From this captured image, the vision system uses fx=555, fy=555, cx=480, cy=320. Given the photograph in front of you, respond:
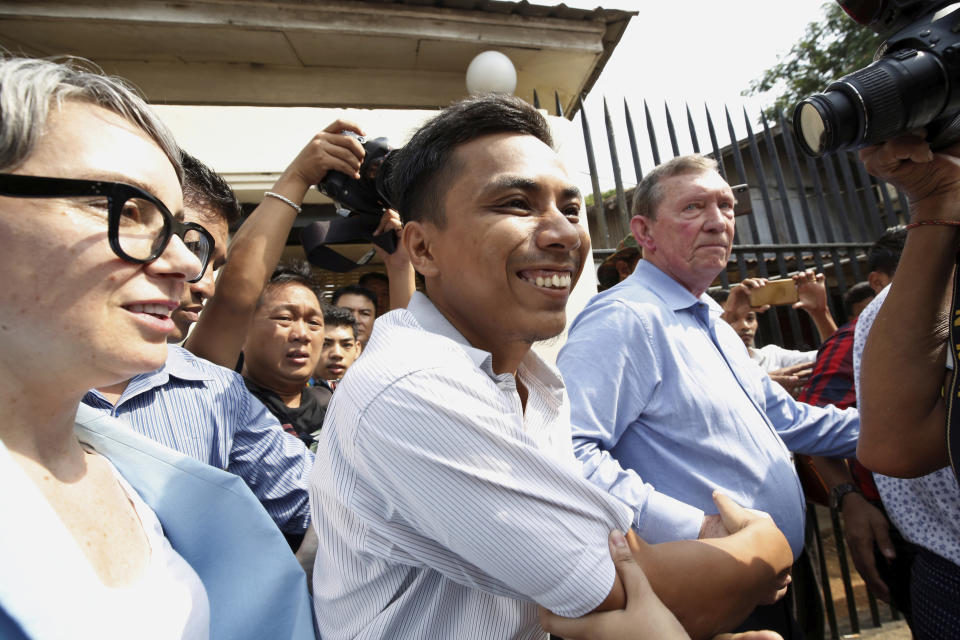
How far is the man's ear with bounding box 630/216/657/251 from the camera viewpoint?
2.38 m

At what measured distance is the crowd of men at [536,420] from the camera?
924 mm

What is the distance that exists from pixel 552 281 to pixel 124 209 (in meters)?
0.84

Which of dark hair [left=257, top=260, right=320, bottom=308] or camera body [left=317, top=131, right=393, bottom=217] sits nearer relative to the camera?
camera body [left=317, top=131, right=393, bottom=217]

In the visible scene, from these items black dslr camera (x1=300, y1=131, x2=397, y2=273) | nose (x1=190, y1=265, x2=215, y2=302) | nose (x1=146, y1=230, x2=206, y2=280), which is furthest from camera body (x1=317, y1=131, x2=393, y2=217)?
nose (x1=146, y1=230, x2=206, y2=280)

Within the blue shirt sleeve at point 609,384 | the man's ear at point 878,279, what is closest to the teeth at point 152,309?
the blue shirt sleeve at point 609,384

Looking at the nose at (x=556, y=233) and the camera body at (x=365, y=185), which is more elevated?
the camera body at (x=365, y=185)

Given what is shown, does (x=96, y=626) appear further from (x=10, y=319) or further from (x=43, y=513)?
(x=10, y=319)

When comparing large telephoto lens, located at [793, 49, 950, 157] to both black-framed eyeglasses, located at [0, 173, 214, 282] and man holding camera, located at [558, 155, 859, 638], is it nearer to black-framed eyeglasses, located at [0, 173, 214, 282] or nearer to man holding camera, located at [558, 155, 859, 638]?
man holding camera, located at [558, 155, 859, 638]

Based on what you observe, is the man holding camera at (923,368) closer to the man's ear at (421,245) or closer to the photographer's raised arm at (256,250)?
the man's ear at (421,245)

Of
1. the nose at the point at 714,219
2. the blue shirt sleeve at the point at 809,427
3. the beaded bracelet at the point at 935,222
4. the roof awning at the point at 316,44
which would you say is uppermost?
the roof awning at the point at 316,44

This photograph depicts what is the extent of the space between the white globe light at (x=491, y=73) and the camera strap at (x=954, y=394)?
437cm

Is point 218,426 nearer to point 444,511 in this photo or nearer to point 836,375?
point 444,511

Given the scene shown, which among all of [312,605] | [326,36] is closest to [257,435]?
[312,605]

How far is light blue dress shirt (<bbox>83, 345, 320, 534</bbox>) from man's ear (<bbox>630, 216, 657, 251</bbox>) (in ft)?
5.24
